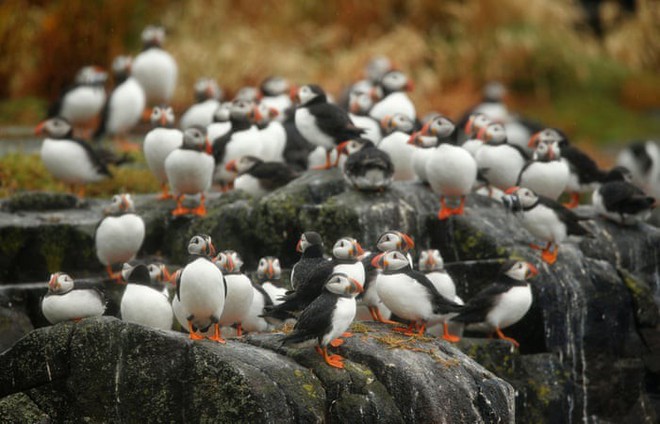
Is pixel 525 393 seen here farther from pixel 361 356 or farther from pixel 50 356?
pixel 50 356

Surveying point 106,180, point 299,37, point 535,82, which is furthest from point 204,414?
point 535,82

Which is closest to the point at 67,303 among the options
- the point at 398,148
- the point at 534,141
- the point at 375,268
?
the point at 375,268

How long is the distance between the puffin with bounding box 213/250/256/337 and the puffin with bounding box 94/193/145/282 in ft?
5.36

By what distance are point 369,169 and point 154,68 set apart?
6.15 meters

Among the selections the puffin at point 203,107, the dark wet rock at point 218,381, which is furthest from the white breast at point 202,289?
the puffin at point 203,107

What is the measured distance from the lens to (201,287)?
7.68 m

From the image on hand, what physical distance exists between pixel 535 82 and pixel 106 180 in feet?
37.3

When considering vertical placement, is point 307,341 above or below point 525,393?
above

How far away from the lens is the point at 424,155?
10711 mm

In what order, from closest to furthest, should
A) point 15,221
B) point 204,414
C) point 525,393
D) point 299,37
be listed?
point 204,414 → point 525,393 → point 15,221 → point 299,37

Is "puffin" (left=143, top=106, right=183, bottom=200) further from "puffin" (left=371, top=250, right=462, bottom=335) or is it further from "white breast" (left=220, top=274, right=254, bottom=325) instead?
"puffin" (left=371, top=250, right=462, bottom=335)

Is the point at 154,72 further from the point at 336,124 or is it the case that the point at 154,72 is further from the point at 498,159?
the point at 498,159

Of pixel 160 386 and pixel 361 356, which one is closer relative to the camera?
pixel 160 386

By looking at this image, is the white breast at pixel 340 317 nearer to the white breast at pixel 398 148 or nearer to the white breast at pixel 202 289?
the white breast at pixel 202 289
